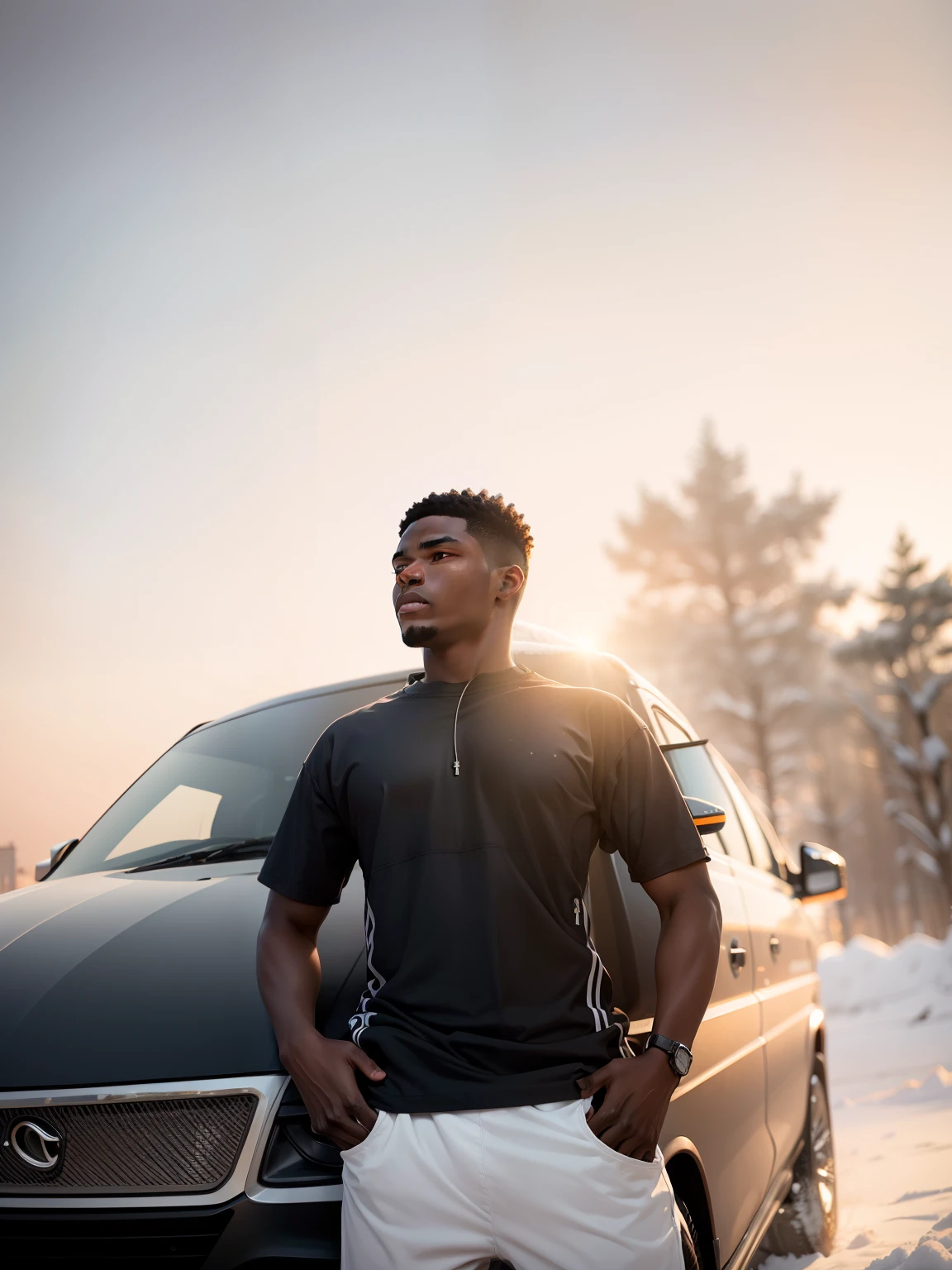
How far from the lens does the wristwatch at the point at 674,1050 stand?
1.83m

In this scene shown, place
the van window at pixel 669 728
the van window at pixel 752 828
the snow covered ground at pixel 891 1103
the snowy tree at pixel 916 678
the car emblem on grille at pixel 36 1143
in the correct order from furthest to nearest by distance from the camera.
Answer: the snowy tree at pixel 916 678
the van window at pixel 752 828
the snow covered ground at pixel 891 1103
the van window at pixel 669 728
the car emblem on grille at pixel 36 1143

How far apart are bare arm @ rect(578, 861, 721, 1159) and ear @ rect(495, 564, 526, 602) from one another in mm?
672

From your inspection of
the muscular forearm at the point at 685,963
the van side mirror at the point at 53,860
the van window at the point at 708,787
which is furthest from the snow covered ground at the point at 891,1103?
the van side mirror at the point at 53,860

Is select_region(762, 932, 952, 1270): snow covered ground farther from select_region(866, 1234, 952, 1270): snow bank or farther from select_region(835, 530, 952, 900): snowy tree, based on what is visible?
select_region(835, 530, 952, 900): snowy tree

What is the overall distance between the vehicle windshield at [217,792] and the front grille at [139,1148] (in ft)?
3.46

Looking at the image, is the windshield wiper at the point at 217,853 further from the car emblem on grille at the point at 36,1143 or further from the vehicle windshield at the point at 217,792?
the car emblem on grille at the point at 36,1143

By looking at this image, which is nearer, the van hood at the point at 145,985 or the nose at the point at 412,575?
the van hood at the point at 145,985

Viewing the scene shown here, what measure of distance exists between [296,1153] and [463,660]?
3.18 feet

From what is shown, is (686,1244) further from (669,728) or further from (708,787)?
(708,787)

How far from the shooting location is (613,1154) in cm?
171

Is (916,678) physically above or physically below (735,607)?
below

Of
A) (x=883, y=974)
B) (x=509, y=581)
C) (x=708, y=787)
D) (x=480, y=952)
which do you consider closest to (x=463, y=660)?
(x=509, y=581)

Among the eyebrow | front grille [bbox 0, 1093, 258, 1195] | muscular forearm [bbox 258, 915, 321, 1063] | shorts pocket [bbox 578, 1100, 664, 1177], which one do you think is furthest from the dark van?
the eyebrow

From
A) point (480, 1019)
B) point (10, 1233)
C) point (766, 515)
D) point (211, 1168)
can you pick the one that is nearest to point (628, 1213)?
point (480, 1019)
